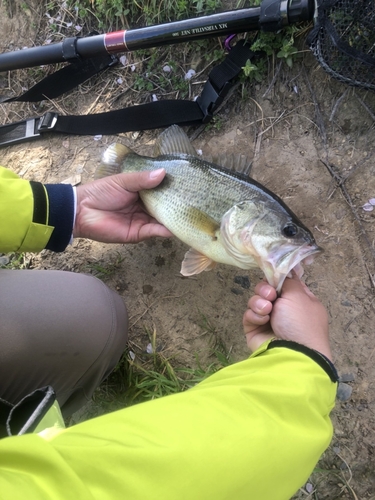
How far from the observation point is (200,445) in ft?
3.72

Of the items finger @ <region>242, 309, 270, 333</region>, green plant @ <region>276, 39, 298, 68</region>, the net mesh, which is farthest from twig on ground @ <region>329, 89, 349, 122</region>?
finger @ <region>242, 309, 270, 333</region>

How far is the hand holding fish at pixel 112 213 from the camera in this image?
2607 mm

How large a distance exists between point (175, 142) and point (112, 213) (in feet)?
2.12

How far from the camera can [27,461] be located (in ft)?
3.15

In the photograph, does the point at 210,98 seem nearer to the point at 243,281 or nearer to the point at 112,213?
the point at 112,213

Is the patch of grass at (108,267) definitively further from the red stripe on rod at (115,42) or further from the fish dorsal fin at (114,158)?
the red stripe on rod at (115,42)

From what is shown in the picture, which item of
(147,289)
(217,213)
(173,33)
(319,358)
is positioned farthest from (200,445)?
(173,33)

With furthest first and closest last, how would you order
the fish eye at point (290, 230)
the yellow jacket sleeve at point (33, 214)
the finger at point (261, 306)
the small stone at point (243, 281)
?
the small stone at point (243, 281) < the yellow jacket sleeve at point (33, 214) < the fish eye at point (290, 230) < the finger at point (261, 306)

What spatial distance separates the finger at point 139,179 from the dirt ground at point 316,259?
57 centimetres

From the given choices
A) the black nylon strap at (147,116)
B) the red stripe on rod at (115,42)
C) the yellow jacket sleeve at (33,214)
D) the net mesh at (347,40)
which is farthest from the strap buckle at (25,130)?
the net mesh at (347,40)

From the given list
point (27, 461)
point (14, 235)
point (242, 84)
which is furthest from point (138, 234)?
point (27, 461)

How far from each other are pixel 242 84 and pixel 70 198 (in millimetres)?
1535

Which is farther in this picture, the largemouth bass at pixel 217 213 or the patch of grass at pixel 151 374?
the patch of grass at pixel 151 374

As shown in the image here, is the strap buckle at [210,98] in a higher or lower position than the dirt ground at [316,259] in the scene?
higher
